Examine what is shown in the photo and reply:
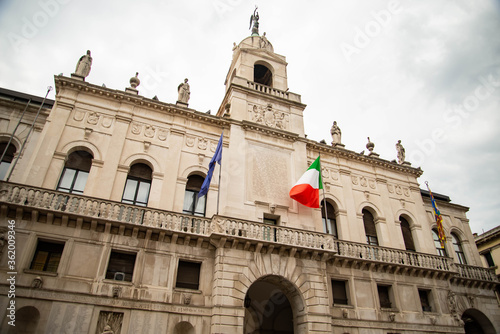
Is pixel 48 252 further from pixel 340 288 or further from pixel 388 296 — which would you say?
pixel 388 296

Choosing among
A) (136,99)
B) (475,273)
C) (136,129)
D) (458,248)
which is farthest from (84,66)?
(458,248)

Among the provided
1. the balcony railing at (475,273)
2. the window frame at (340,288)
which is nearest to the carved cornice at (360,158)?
the balcony railing at (475,273)

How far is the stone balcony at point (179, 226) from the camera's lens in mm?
13398

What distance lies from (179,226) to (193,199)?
2.62m

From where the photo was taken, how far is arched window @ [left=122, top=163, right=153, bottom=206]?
16266 mm

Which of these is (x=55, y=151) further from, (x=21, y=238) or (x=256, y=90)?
(x=256, y=90)

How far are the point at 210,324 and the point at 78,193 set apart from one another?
8442mm

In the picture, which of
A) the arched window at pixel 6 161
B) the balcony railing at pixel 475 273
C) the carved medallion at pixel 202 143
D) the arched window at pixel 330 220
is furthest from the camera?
the balcony railing at pixel 475 273

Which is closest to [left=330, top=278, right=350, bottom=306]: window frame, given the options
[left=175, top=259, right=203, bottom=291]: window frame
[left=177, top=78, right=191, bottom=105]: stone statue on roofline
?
[left=175, top=259, right=203, bottom=291]: window frame

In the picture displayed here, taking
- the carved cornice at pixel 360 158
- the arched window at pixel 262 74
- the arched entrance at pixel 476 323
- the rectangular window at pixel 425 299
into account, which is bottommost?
the arched entrance at pixel 476 323

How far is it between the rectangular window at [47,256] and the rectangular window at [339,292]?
12.7 metres

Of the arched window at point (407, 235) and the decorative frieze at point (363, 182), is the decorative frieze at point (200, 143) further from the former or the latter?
the arched window at point (407, 235)

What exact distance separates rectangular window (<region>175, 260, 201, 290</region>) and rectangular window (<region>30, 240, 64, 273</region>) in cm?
479

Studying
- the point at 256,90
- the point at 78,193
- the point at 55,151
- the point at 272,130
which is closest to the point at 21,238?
the point at 78,193
